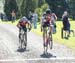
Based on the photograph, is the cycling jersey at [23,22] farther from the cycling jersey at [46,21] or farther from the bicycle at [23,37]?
the cycling jersey at [46,21]

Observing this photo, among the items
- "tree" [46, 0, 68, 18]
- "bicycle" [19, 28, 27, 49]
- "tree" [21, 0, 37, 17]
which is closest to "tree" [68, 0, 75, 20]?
"tree" [46, 0, 68, 18]

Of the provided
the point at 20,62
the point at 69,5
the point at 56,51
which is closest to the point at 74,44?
the point at 56,51

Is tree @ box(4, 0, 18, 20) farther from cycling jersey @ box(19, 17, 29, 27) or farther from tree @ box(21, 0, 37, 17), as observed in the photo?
cycling jersey @ box(19, 17, 29, 27)

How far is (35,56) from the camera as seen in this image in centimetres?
1858

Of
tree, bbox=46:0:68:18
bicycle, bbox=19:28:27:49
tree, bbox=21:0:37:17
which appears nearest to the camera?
bicycle, bbox=19:28:27:49

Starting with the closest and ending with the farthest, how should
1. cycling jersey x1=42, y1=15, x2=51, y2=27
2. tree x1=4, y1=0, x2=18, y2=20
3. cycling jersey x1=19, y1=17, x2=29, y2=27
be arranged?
cycling jersey x1=42, y1=15, x2=51, y2=27 < cycling jersey x1=19, y1=17, x2=29, y2=27 < tree x1=4, y1=0, x2=18, y2=20

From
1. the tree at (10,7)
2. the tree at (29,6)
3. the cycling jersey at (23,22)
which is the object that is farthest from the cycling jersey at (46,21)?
the tree at (10,7)

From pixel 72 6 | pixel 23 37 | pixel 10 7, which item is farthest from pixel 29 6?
pixel 23 37

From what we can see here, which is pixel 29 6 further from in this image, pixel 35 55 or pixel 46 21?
pixel 35 55

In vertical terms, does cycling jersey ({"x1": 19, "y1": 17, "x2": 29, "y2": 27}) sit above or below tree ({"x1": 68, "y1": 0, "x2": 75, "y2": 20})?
above

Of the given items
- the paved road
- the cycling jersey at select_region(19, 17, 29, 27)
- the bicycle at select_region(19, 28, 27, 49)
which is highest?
the cycling jersey at select_region(19, 17, 29, 27)

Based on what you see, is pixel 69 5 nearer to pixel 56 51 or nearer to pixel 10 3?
pixel 10 3

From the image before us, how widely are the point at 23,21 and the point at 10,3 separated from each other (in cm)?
4442

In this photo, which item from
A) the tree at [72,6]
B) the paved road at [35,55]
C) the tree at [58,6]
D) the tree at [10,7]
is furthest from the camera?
the tree at [72,6]
